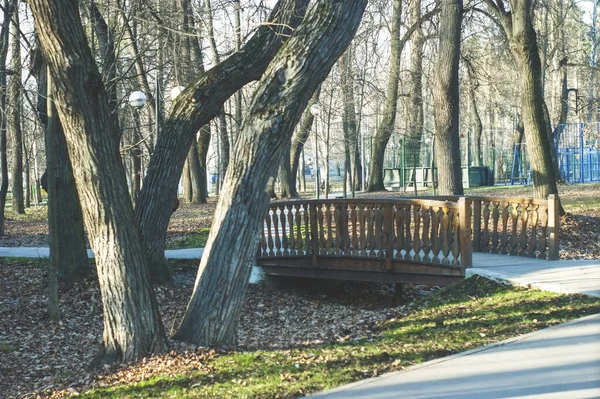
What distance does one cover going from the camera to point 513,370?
6.47 metres

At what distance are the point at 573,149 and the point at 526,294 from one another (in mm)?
27757

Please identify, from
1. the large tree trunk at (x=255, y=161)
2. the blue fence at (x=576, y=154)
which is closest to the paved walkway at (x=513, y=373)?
the large tree trunk at (x=255, y=161)

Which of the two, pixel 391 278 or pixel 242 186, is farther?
pixel 391 278

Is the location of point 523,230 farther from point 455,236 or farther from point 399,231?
point 399,231

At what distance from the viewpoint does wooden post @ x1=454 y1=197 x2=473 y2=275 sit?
11.3 meters

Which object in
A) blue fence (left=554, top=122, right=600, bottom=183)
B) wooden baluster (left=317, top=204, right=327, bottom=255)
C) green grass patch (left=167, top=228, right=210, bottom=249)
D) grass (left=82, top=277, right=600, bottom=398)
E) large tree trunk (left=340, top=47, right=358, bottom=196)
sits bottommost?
grass (left=82, top=277, right=600, bottom=398)

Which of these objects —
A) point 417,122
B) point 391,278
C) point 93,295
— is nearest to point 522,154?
point 417,122

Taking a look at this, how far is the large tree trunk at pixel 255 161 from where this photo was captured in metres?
7.58

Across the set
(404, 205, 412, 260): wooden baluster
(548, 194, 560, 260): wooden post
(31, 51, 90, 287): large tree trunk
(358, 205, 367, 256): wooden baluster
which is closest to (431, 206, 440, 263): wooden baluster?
(404, 205, 412, 260): wooden baluster

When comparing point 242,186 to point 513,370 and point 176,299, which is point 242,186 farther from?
point 176,299

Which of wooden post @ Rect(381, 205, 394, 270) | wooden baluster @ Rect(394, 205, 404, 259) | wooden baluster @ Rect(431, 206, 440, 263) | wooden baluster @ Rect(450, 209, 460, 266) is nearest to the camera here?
wooden baluster @ Rect(450, 209, 460, 266)

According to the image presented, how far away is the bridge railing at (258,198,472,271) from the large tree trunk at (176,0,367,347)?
4514mm

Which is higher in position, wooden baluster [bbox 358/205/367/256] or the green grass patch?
wooden baluster [bbox 358/205/367/256]

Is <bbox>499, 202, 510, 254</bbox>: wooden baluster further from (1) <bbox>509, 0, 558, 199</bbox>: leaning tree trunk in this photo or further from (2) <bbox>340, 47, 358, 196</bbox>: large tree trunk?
(2) <bbox>340, 47, 358, 196</bbox>: large tree trunk
